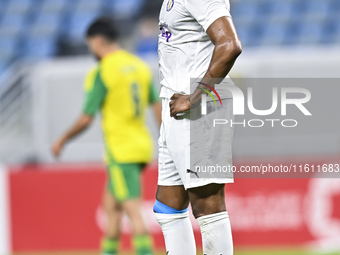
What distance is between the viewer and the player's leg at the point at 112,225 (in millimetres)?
4465

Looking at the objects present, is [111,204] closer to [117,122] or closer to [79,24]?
[117,122]

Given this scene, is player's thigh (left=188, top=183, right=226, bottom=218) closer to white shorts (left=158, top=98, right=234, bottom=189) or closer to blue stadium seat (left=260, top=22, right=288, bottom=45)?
white shorts (left=158, top=98, right=234, bottom=189)

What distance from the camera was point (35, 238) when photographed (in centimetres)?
558

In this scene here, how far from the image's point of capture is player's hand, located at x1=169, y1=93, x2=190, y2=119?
244 centimetres

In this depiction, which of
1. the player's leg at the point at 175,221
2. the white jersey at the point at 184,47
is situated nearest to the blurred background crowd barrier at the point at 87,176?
the player's leg at the point at 175,221

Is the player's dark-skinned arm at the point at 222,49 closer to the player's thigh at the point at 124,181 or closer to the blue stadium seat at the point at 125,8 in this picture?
the player's thigh at the point at 124,181

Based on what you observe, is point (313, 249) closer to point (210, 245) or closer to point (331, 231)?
point (331, 231)

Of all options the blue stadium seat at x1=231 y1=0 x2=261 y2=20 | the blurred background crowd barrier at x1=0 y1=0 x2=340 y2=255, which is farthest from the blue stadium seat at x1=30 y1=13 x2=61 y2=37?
the blue stadium seat at x1=231 y1=0 x2=261 y2=20

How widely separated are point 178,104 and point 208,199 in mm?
422

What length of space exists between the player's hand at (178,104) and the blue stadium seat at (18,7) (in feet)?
25.1

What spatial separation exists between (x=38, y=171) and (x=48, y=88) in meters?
0.92

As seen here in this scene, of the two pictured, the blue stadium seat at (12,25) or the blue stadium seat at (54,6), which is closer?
the blue stadium seat at (12,25)

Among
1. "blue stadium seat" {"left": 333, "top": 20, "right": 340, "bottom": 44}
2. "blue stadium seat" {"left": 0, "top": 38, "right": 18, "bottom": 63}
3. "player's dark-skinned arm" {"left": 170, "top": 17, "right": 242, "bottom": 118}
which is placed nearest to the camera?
"player's dark-skinned arm" {"left": 170, "top": 17, "right": 242, "bottom": 118}

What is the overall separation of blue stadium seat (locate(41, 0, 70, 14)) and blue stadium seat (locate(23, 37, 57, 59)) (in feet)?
2.73
